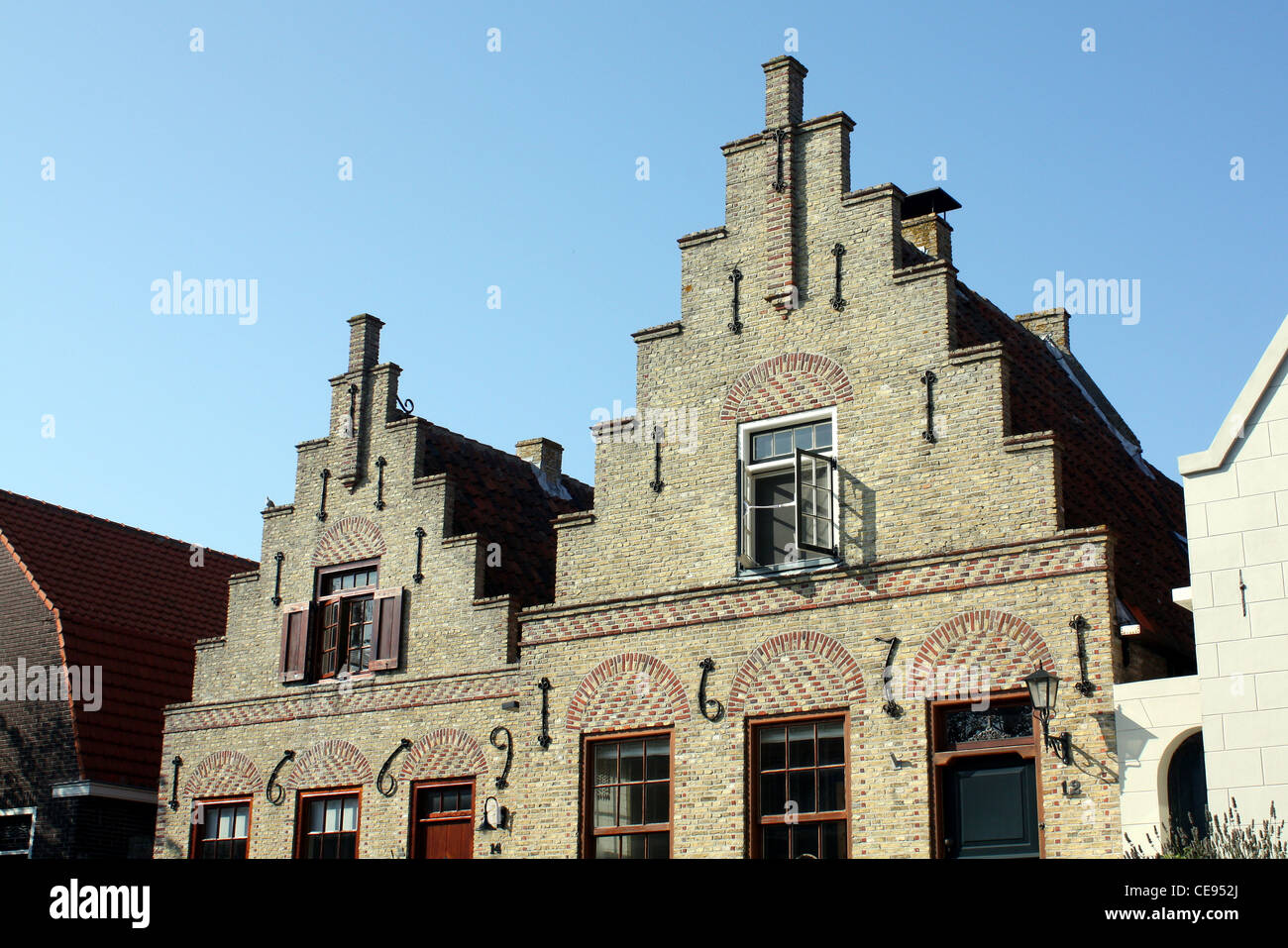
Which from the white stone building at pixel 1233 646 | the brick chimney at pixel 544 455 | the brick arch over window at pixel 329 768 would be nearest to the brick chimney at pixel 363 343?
the brick chimney at pixel 544 455

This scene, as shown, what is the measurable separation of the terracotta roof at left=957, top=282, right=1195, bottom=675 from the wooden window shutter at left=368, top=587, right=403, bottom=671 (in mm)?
8489

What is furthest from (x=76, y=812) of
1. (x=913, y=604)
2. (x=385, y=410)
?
(x=913, y=604)

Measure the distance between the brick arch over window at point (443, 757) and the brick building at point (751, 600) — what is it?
0.04m

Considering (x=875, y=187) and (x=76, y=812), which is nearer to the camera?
(x=875, y=187)

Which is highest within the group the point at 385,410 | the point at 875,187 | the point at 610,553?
the point at 875,187

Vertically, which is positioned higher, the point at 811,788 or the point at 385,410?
the point at 385,410

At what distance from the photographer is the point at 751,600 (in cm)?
1588

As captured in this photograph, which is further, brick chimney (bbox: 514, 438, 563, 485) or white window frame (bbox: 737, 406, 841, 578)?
brick chimney (bbox: 514, 438, 563, 485)

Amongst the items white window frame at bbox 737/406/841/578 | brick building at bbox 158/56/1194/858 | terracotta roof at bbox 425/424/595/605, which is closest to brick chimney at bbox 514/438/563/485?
terracotta roof at bbox 425/424/595/605

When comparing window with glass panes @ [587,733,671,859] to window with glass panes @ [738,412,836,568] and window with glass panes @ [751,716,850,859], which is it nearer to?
window with glass panes @ [751,716,850,859]

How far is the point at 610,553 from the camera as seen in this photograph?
1722 centimetres

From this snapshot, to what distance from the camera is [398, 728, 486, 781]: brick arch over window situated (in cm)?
1805
